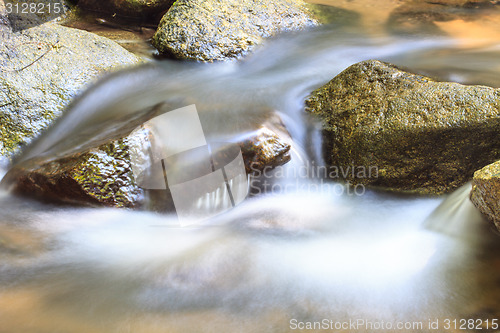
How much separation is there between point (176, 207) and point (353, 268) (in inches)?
59.7

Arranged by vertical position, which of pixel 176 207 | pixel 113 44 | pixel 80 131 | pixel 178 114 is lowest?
pixel 176 207

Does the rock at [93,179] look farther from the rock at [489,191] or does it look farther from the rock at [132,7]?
the rock at [132,7]

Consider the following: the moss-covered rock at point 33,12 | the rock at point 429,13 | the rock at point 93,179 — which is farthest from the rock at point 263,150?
the rock at point 429,13

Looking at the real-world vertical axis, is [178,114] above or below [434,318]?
above

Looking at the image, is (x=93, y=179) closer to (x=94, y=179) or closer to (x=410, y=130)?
(x=94, y=179)

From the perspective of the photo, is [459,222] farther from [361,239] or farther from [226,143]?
[226,143]

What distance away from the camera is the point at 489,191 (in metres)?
2.56

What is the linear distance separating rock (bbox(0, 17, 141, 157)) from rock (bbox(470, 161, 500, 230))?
4.06 meters

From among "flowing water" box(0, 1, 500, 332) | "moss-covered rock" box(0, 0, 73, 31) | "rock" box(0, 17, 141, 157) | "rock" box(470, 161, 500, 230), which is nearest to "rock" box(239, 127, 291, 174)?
"flowing water" box(0, 1, 500, 332)

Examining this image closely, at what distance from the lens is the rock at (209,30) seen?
522 cm

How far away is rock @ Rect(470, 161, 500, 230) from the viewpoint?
249 cm

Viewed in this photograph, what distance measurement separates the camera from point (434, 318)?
231 cm

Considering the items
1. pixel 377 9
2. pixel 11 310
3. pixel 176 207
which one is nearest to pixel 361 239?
pixel 176 207

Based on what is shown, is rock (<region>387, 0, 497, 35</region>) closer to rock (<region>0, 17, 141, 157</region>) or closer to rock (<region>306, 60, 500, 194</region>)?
rock (<region>306, 60, 500, 194</region>)
